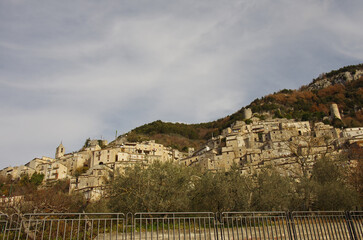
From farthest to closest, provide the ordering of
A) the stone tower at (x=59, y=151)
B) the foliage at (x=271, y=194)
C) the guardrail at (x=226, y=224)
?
the stone tower at (x=59, y=151), the foliage at (x=271, y=194), the guardrail at (x=226, y=224)

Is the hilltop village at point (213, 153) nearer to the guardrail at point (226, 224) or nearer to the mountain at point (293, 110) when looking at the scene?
the mountain at point (293, 110)

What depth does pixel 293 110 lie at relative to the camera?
110938 millimetres

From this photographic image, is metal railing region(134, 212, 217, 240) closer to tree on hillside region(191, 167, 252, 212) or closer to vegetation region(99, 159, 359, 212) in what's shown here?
vegetation region(99, 159, 359, 212)

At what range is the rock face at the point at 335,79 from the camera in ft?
416

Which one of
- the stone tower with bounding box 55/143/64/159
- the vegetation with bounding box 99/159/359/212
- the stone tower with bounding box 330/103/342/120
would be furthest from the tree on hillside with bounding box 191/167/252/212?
the stone tower with bounding box 55/143/64/159

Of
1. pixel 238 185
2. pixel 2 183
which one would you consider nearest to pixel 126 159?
pixel 2 183

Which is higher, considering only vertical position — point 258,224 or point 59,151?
point 59,151

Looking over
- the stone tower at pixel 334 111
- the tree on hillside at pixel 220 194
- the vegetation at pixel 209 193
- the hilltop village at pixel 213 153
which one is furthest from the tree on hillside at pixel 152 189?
the stone tower at pixel 334 111

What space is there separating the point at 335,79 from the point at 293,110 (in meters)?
37.1

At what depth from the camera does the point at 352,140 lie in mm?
64250

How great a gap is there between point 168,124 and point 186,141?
12.3 m

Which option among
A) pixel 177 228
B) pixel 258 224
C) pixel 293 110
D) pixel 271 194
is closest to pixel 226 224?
pixel 177 228

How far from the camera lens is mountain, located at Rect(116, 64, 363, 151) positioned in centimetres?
10012

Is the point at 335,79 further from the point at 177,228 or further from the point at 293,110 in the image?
the point at 177,228
